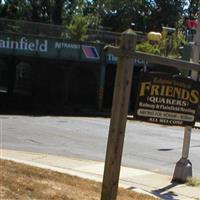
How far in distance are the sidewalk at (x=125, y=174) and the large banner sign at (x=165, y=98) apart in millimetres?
1691

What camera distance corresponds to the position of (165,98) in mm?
8102

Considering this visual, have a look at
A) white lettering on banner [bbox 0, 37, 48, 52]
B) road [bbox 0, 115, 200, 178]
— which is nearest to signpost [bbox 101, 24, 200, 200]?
road [bbox 0, 115, 200, 178]

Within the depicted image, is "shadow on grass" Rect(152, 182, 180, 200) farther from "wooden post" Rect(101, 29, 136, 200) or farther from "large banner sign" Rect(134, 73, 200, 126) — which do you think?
"wooden post" Rect(101, 29, 136, 200)

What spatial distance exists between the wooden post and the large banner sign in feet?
5.48

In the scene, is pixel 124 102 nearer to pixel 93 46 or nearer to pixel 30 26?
pixel 93 46

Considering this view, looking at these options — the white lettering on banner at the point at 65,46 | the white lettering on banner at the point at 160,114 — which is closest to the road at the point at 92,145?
the white lettering on banner at the point at 160,114

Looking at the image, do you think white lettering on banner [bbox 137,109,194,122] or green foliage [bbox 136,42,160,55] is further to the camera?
green foliage [bbox 136,42,160,55]

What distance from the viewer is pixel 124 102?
618 centimetres

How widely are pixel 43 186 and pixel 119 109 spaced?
211 cm

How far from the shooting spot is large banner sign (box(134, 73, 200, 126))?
7.92 meters

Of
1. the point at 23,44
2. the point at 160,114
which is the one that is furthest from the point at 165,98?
the point at 23,44

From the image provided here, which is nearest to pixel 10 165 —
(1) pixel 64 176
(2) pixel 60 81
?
(1) pixel 64 176

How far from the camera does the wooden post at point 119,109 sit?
6156 mm

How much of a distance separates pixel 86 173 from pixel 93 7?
7358 cm
